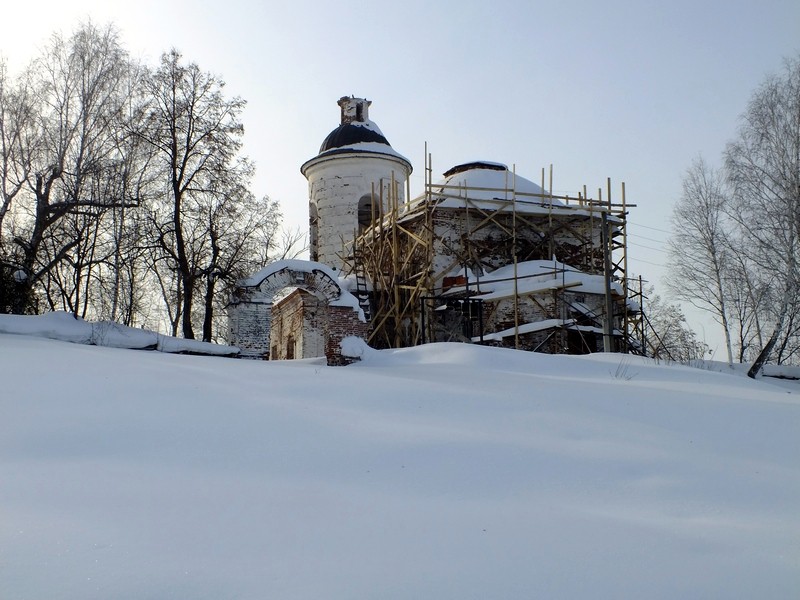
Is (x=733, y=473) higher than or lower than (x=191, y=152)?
lower

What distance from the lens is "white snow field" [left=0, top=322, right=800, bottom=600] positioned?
332cm

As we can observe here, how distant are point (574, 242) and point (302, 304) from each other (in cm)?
768

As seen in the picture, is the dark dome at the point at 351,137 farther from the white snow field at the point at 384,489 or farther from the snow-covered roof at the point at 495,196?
the white snow field at the point at 384,489

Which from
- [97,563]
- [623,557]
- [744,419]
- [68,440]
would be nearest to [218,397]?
[68,440]

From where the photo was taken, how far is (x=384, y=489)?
4570 mm

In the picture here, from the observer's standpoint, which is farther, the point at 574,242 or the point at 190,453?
the point at 574,242

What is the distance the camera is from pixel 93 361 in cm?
873

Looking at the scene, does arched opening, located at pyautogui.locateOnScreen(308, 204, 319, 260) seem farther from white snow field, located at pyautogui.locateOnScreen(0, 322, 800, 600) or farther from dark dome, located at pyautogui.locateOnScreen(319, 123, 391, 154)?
white snow field, located at pyautogui.locateOnScreen(0, 322, 800, 600)

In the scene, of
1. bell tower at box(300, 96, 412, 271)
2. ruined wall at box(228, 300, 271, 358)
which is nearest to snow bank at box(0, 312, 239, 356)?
ruined wall at box(228, 300, 271, 358)

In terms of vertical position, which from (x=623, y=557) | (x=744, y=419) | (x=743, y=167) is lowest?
(x=623, y=557)

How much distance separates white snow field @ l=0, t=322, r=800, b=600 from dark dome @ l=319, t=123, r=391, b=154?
17.0m

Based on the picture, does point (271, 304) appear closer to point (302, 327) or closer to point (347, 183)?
point (302, 327)

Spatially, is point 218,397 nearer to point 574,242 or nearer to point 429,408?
point 429,408

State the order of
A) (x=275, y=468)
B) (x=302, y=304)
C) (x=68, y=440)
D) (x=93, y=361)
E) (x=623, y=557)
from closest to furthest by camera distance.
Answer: (x=623, y=557) < (x=275, y=468) < (x=68, y=440) < (x=93, y=361) < (x=302, y=304)
